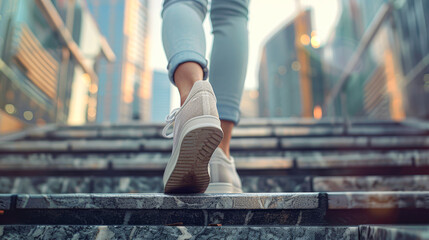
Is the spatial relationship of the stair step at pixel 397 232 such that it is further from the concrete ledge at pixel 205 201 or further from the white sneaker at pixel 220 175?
the white sneaker at pixel 220 175

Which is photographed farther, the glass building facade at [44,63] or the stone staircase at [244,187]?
the glass building facade at [44,63]

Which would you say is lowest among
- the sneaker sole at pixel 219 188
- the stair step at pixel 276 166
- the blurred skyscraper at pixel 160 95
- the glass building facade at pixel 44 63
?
the sneaker sole at pixel 219 188

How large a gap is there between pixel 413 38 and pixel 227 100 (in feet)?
10.9

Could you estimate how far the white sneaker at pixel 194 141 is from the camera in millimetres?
814

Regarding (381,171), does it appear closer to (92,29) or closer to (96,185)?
(96,185)

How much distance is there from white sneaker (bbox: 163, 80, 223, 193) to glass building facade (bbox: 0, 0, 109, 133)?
96.7 inches

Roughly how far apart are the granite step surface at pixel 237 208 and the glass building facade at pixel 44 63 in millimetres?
2343

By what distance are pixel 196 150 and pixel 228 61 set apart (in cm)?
40

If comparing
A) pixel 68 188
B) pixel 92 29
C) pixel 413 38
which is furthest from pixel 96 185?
pixel 92 29

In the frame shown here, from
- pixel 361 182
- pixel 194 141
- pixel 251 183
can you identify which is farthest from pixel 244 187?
pixel 194 141

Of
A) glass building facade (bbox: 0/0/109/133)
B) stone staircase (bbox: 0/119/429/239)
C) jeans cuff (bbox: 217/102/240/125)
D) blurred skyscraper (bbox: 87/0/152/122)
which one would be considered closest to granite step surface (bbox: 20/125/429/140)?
stone staircase (bbox: 0/119/429/239)

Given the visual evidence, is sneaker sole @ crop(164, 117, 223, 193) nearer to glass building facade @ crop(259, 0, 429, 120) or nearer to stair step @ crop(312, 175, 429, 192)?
stair step @ crop(312, 175, 429, 192)

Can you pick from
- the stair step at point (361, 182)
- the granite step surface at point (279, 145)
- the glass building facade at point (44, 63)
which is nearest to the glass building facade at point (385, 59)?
the granite step surface at point (279, 145)

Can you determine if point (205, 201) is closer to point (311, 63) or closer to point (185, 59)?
point (185, 59)
